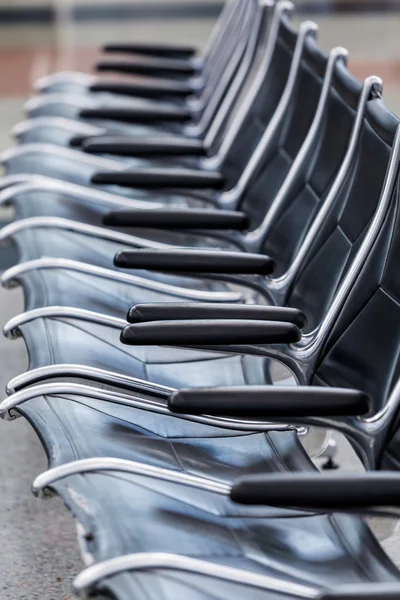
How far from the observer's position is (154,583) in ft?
3.87

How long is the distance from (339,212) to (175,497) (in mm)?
688

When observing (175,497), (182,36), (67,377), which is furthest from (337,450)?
(182,36)

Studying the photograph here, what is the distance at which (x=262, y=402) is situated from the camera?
132 cm

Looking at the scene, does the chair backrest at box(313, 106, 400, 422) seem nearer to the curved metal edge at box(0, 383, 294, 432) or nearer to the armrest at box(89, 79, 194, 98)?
the curved metal edge at box(0, 383, 294, 432)

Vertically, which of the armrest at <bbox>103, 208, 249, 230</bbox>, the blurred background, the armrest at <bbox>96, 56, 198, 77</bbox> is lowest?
the armrest at <bbox>103, 208, 249, 230</bbox>

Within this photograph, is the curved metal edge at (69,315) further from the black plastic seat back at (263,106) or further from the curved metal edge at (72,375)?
the black plastic seat back at (263,106)

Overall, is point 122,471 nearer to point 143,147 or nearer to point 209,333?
point 209,333

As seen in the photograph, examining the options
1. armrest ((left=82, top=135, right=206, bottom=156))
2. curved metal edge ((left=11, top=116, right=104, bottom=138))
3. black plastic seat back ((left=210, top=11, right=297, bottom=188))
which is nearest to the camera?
black plastic seat back ((left=210, top=11, right=297, bottom=188))

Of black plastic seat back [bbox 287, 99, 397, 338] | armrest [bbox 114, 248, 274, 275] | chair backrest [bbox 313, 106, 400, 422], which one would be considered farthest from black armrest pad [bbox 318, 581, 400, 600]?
armrest [bbox 114, 248, 274, 275]

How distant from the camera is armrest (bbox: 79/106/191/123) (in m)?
3.25

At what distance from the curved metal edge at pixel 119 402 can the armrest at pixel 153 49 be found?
264cm

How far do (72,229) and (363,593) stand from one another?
4.96ft

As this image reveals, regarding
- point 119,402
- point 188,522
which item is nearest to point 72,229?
point 119,402

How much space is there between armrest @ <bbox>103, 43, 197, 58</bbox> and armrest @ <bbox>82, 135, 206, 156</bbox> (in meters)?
1.27
